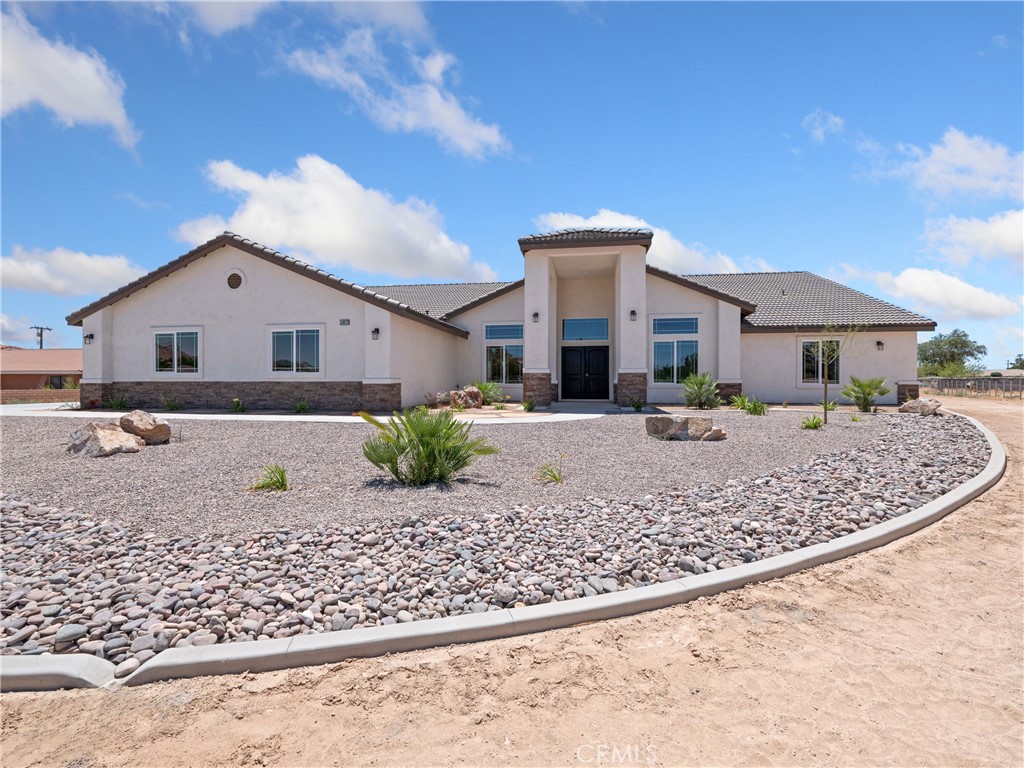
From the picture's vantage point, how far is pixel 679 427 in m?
9.90

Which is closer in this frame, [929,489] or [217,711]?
[217,711]

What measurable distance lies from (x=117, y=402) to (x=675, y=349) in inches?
716

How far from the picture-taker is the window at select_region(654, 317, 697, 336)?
1894cm

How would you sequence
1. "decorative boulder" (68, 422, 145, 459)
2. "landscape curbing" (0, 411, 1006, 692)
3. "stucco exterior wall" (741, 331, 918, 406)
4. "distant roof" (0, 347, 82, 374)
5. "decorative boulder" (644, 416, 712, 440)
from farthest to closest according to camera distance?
"distant roof" (0, 347, 82, 374), "stucco exterior wall" (741, 331, 918, 406), "decorative boulder" (644, 416, 712, 440), "decorative boulder" (68, 422, 145, 459), "landscape curbing" (0, 411, 1006, 692)

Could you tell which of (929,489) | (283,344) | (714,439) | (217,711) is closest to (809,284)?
(714,439)

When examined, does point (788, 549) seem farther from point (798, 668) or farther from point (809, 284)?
point (809, 284)

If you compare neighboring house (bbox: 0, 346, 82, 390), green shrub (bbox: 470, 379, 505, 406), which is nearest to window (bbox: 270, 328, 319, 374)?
green shrub (bbox: 470, 379, 505, 406)

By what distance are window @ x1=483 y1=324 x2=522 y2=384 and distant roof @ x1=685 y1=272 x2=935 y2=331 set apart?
6.58m

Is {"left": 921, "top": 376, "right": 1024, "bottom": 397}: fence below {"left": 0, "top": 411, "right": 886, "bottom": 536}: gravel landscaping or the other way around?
the other way around

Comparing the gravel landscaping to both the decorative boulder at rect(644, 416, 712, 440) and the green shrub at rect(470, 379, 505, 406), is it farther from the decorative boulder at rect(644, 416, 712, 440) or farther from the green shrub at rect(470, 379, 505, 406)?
the green shrub at rect(470, 379, 505, 406)

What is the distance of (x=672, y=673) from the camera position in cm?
311

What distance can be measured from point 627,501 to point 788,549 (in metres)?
1.66

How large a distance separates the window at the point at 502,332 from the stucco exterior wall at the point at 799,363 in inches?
327

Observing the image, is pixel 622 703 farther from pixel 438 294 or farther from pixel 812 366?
pixel 438 294
